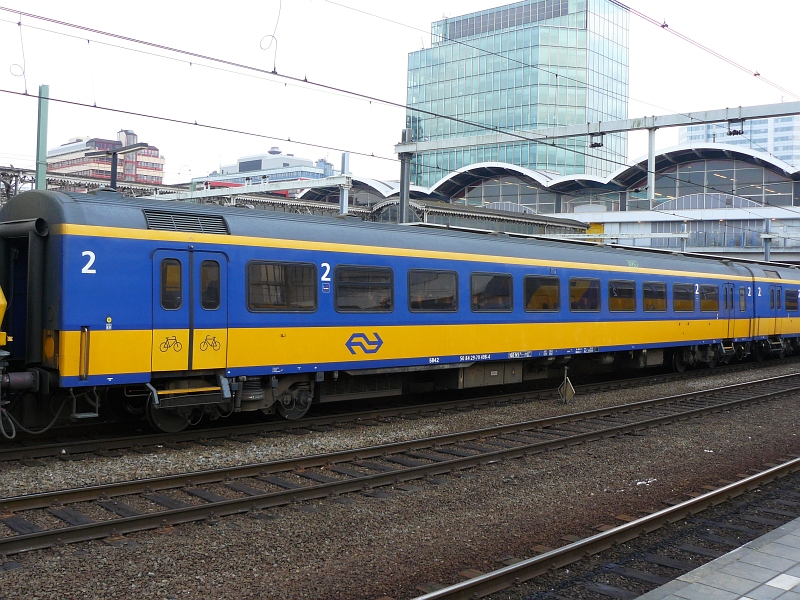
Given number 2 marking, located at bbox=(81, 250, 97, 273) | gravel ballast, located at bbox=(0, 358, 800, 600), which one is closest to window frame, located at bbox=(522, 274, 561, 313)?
gravel ballast, located at bbox=(0, 358, 800, 600)

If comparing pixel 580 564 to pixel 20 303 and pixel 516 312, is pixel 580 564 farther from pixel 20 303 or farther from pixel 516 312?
pixel 516 312

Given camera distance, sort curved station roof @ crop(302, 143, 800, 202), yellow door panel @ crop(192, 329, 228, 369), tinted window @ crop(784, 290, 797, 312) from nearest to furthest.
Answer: yellow door panel @ crop(192, 329, 228, 369), tinted window @ crop(784, 290, 797, 312), curved station roof @ crop(302, 143, 800, 202)

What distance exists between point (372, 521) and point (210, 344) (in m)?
4.37

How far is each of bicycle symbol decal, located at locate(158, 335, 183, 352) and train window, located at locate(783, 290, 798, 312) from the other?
22605 millimetres

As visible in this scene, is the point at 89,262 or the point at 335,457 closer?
the point at 89,262

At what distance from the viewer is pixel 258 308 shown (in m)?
11.6

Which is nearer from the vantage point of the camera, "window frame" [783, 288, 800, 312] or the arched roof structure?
"window frame" [783, 288, 800, 312]

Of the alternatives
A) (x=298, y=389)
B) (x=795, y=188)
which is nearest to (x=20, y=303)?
(x=298, y=389)

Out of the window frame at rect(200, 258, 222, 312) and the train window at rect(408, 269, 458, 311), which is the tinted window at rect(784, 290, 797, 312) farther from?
the window frame at rect(200, 258, 222, 312)

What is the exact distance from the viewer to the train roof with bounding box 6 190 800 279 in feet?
33.2

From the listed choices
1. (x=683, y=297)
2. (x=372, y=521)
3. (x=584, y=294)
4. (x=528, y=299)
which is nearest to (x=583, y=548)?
(x=372, y=521)

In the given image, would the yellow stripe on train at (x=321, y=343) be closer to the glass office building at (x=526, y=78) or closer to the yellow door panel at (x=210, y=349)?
the yellow door panel at (x=210, y=349)

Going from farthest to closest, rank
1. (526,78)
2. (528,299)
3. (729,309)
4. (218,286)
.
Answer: (526,78), (729,309), (528,299), (218,286)

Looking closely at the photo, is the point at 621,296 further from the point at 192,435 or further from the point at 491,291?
the point at 192,435
